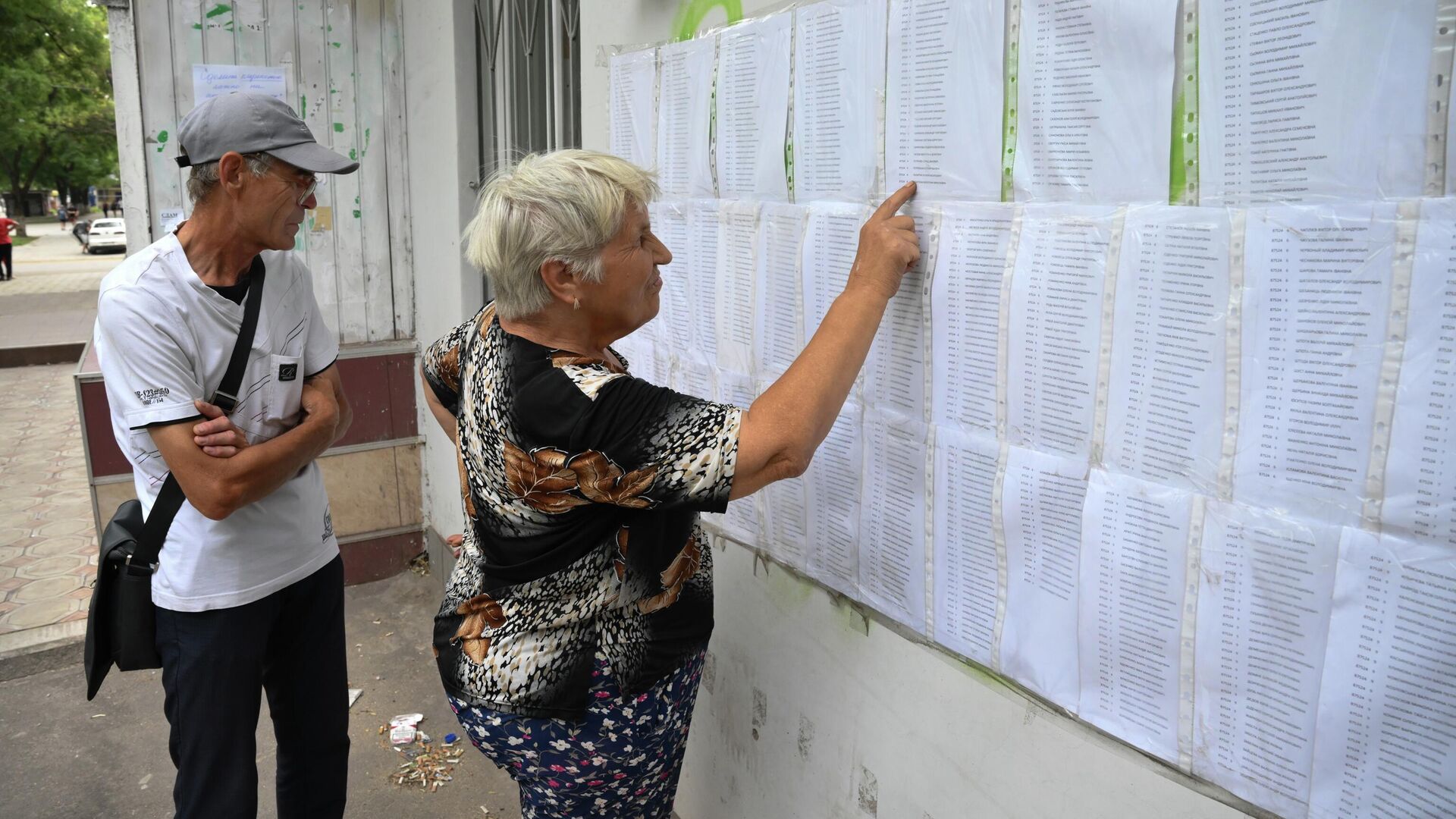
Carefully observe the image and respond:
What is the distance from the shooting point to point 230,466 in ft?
6.40

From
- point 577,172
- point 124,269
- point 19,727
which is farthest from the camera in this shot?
point 19,727

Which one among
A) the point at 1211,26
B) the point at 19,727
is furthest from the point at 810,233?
the point at 19,727

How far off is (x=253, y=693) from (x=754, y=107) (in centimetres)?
176

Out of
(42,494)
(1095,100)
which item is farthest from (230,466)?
(42,494)

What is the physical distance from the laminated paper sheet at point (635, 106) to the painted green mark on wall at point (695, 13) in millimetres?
106

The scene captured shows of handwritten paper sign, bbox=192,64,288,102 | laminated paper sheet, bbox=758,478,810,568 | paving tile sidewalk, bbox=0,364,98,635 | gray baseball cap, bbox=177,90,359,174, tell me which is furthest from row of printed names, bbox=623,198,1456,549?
paving tile sidewalk, bbox=0,364,98,635

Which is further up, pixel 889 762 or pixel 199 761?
pixel 889 762

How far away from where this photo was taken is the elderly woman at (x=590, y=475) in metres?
1.41

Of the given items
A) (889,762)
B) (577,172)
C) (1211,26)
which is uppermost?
(1211,26)

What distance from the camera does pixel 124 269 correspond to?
1971 mm

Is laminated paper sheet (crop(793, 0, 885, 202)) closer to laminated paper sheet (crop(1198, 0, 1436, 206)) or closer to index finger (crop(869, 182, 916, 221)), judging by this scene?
index finger (crop(869, 182, 916, 221))

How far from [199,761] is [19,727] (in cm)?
227

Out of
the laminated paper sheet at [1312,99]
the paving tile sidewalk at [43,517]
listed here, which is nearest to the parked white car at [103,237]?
the paving tile sidewalk at [43,517]

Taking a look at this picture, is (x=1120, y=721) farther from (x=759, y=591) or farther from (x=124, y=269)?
(x=124, y=269)
